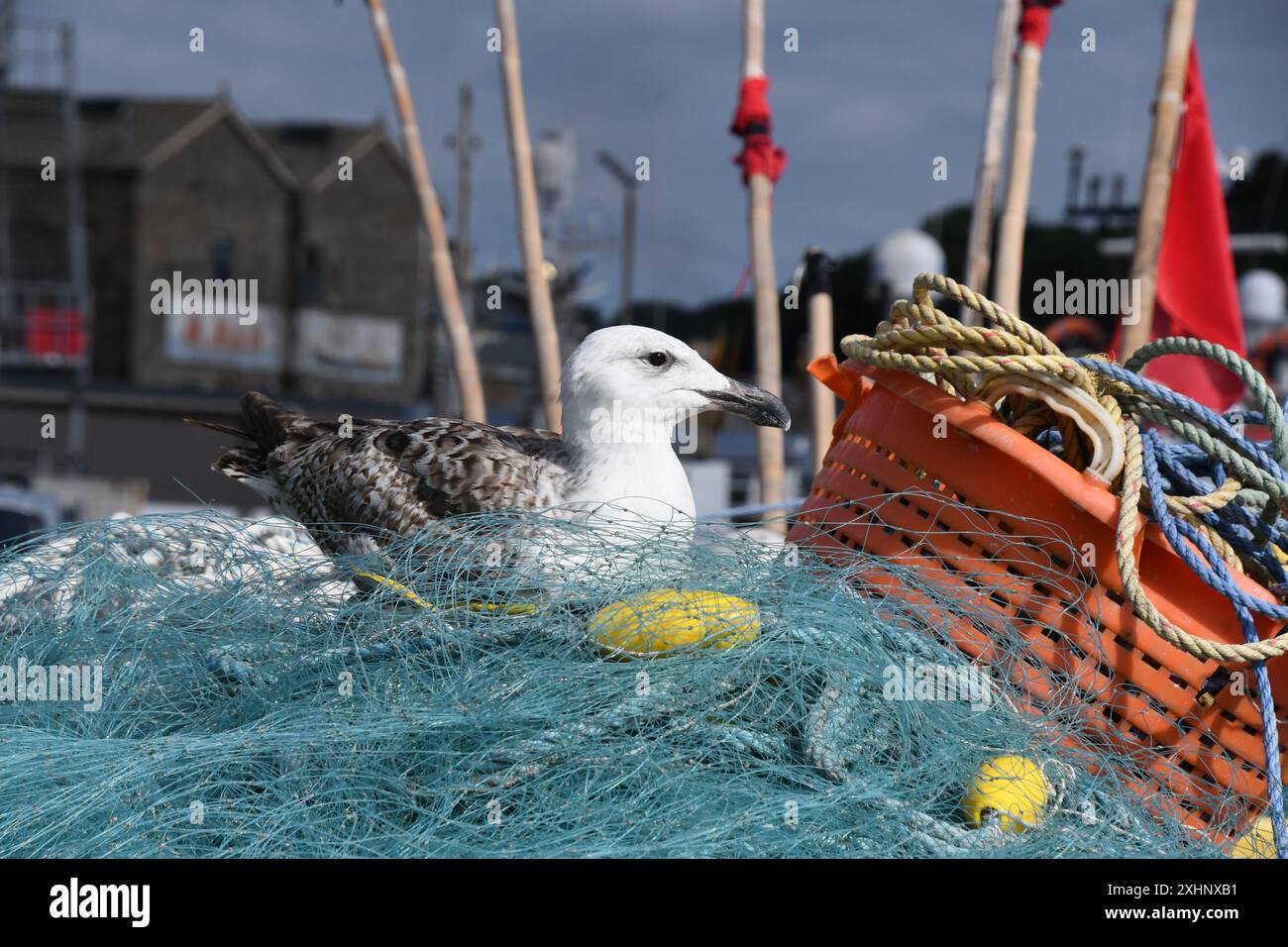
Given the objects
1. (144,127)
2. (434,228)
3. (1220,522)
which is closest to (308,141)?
(144,127)

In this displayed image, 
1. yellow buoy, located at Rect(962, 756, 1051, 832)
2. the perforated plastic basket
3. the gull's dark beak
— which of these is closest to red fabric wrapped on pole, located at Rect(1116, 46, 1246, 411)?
the gull's dark beak

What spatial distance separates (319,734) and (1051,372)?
1.44 meters

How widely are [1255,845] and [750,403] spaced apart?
1458mm

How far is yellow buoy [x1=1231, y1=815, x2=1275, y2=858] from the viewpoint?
2281mm

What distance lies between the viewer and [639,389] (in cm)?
308

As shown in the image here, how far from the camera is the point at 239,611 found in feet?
8.01

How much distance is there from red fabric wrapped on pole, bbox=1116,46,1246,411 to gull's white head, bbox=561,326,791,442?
237 cm

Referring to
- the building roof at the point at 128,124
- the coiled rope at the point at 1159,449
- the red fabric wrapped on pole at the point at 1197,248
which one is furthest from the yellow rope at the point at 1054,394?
the building roof at the point at 128,124

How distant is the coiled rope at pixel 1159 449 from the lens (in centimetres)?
220

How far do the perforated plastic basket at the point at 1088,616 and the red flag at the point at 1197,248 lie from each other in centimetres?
259

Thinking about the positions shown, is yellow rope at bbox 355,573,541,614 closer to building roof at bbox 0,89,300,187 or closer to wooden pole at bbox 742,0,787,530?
wooden pole at bbox 742,0,787,530

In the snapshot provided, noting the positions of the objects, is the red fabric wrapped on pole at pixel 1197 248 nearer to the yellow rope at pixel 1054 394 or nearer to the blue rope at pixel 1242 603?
the yellow rope at pixel 1054 394

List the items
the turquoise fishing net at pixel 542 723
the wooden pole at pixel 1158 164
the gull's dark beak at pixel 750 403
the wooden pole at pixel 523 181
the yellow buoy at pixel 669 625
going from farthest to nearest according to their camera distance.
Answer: the wooden pole at pixel 523 181
the wooden pole at pixel 1158 164
the gull's dark beak at pixel 750 403
the yellow buoy at pixel 669 625
the turquoise fishing net at pixel 542 723

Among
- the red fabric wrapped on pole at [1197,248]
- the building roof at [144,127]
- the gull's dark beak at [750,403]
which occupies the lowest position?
the gull's dark beak at [750,403]
